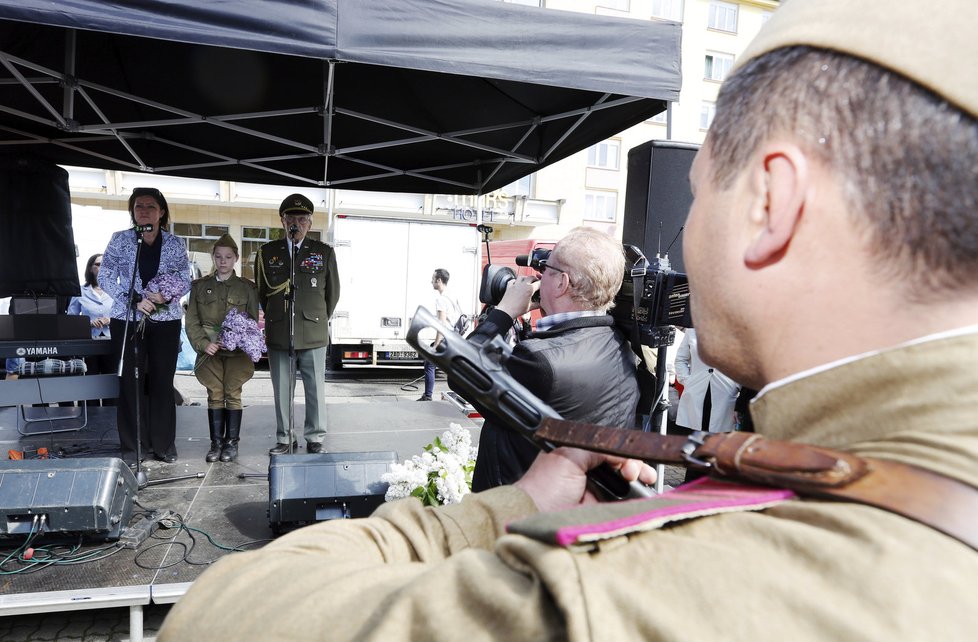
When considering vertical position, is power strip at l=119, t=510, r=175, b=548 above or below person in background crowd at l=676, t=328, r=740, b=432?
below

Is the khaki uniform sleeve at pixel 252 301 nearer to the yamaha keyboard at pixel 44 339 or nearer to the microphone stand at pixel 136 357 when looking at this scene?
the microphone stand at pixel 136 357

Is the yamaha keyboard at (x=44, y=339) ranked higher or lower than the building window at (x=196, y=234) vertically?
lower

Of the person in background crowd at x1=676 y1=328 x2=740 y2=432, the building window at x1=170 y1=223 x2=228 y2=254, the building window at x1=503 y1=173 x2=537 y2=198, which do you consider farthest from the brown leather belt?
the building window at x1=503 y1=173 x2=537 y2=198

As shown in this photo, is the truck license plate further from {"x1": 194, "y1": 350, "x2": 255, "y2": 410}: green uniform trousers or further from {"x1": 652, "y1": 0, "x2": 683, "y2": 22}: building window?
{"x1": 652, "y1": 0, "x2": 683, "y2": 22}: building window

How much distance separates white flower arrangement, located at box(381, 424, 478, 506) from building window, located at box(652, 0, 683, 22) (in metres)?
30.0

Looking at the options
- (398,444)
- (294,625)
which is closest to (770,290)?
(294,625)

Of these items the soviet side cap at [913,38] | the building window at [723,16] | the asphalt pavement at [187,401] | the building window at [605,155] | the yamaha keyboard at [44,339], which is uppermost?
the building window at [723,16]

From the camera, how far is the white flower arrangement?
111 inches

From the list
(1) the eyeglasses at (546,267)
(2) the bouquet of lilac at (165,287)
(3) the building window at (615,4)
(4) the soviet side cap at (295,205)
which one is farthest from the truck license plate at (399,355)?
(3) the building window at (615,4)

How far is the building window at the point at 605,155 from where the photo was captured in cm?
2603

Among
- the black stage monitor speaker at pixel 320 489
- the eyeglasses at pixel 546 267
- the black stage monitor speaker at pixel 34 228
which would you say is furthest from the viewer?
the black stage monitor speaker at pixel 34 228

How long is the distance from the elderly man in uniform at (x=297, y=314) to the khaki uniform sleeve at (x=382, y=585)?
486 centimetres

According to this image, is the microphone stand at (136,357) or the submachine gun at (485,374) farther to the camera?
the microphone stand at (136,357)

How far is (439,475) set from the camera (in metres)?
2.88
